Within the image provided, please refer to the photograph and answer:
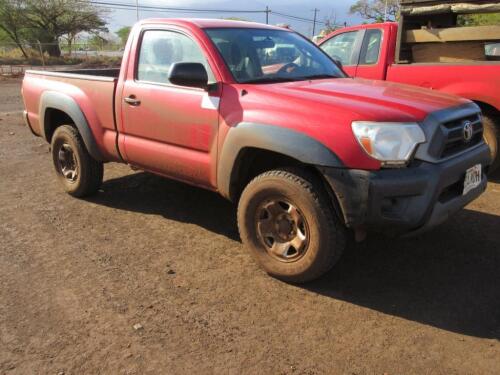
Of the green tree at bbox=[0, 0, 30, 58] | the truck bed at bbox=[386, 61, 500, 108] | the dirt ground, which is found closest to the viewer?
the dirt ground

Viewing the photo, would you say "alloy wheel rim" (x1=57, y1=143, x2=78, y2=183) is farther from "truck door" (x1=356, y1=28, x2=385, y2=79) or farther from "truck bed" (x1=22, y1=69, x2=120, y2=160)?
"truck door" (x1=356, y1=28, x2=385, y2=79)

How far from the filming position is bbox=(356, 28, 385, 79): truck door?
635 centimetres

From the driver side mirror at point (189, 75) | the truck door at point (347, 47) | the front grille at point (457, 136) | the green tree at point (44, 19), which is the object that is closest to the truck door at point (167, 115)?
the driver side mirror at point (189, 75)

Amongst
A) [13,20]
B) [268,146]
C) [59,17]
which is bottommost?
[268,146]

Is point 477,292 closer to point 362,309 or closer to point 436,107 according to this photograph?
point 362,309

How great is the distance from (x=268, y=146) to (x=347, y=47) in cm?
423

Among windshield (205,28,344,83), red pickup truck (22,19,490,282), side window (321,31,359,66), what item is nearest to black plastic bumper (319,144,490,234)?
red pickup truck (22,19,490,282)

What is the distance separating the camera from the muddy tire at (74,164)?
4.92 metres

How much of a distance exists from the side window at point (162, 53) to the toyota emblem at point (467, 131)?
6.46ft

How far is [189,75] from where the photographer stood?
3.45 metres

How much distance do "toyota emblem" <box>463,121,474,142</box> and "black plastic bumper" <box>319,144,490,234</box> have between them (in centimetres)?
36

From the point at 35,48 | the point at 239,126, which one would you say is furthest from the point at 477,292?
the point at 35,48

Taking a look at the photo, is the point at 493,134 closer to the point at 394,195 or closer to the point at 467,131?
the point at 467,131

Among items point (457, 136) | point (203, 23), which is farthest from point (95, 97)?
point (457, 136)
